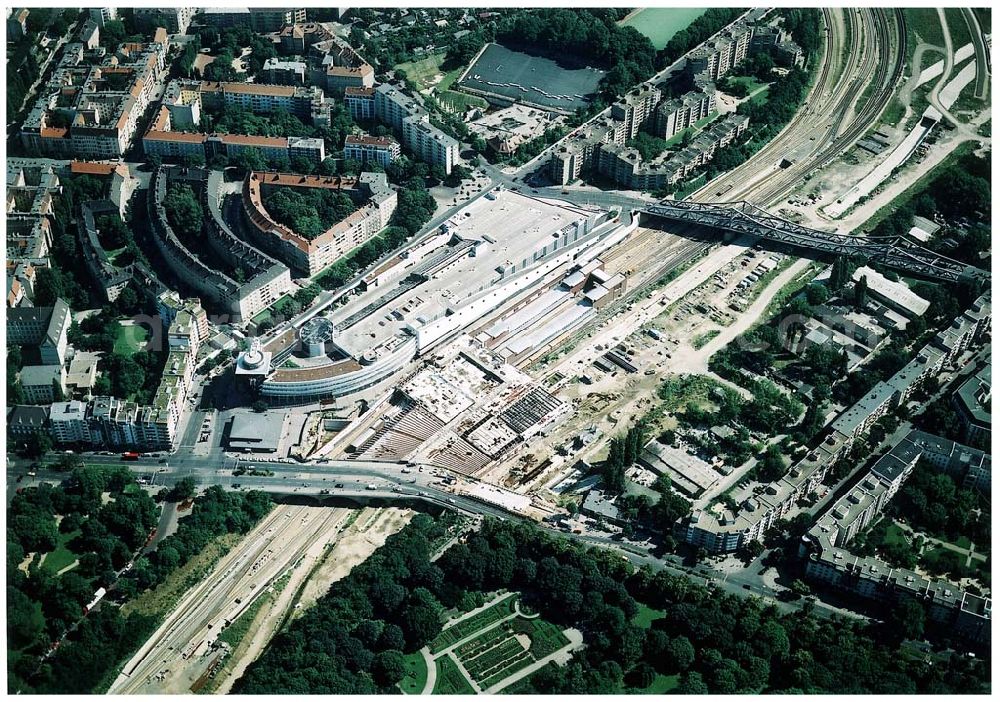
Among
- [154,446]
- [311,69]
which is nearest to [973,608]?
[154,446]

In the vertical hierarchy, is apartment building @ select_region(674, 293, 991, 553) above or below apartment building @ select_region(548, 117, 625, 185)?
below

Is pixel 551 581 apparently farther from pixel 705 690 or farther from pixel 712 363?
pixel 712 363

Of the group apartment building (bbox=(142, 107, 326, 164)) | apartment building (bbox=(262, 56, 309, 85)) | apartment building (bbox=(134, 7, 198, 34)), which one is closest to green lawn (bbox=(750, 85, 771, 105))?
apartment building (bbox=(142, 107, 326, 164))

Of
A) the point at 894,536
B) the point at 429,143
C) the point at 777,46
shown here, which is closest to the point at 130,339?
the point at 429,143

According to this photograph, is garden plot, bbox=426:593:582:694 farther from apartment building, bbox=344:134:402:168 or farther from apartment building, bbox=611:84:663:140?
apartment building, bbox=611:84:663:140

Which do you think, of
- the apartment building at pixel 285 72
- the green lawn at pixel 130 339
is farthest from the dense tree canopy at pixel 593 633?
the apartment building at pixel 285 72

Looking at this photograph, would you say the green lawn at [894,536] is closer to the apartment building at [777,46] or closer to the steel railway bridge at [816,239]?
the steel railway bridge at [816,239]

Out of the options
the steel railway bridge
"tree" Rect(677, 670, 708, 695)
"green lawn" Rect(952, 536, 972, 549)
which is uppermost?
the steel railway bridge

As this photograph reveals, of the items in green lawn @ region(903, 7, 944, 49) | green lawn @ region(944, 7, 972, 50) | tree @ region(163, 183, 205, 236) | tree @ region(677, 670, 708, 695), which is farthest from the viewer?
green lawn @ region(903, 7, 944, 49)
